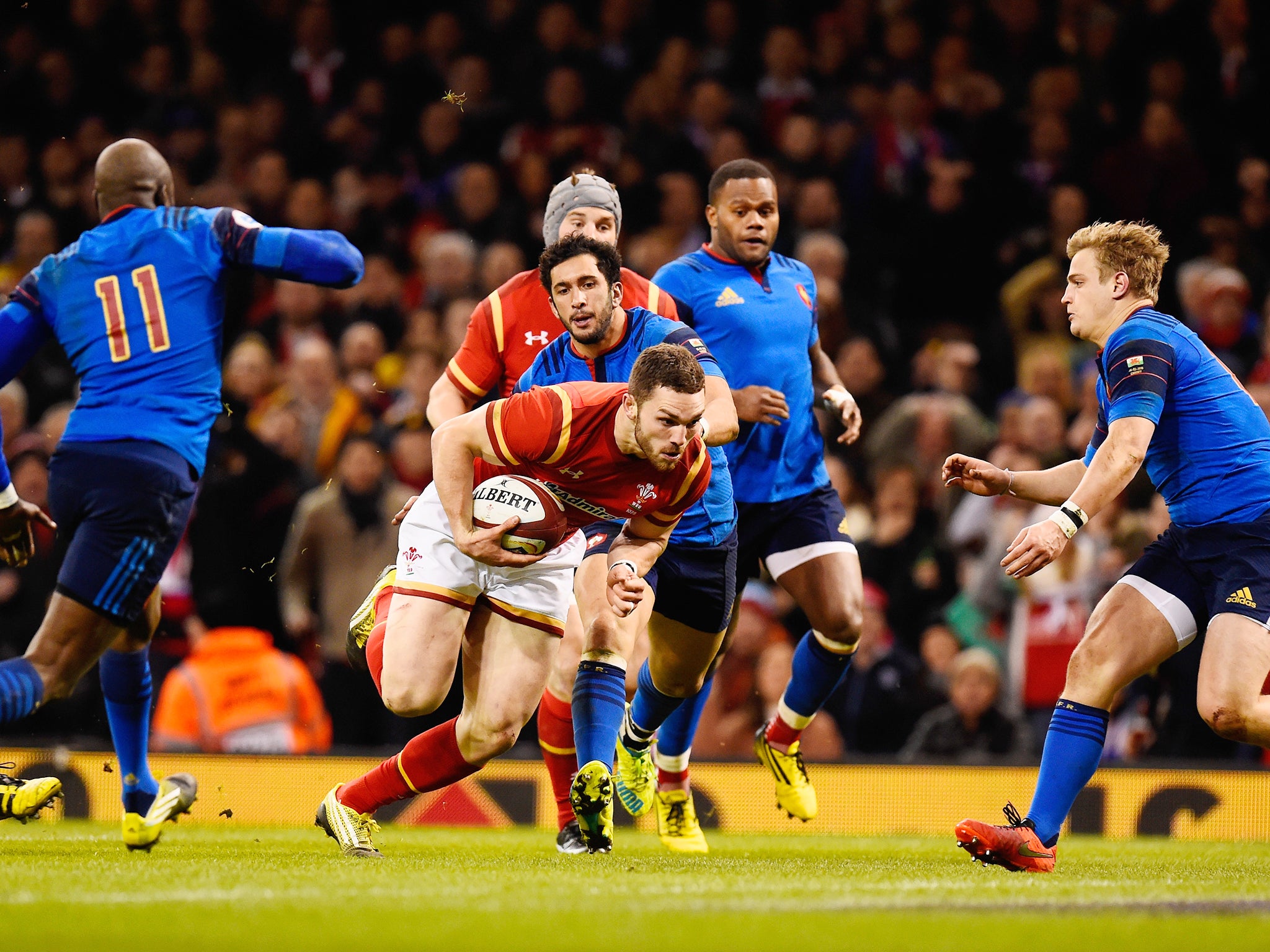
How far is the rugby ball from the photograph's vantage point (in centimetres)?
545

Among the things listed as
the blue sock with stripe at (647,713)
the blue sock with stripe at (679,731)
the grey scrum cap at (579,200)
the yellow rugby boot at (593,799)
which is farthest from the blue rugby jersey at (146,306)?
the blue sock with stripe at (679,731)

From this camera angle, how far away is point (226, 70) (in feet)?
44.3

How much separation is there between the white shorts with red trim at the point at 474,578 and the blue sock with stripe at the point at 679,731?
139 centimetres

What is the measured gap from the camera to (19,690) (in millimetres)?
5332

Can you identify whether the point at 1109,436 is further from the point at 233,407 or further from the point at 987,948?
the point at 233,407

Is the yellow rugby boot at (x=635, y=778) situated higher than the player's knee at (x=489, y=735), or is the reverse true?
the player's knee at (x=489, y=735)

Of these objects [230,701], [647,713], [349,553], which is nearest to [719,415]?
[647,713]

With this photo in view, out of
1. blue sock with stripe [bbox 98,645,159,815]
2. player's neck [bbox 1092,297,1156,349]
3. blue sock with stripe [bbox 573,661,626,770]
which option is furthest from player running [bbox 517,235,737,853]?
blue sock with stripe [bbox 98,645,159,815]

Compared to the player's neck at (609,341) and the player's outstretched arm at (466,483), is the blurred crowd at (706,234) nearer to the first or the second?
the player's neck at (609,341)

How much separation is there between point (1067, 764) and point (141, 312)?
12.0 feet

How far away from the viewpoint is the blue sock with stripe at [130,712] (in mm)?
6262

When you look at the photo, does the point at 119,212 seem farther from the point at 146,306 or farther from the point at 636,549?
the point at 636,549

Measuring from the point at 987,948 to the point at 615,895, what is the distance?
1221 mm

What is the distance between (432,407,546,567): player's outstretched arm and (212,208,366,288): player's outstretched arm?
821 mm
